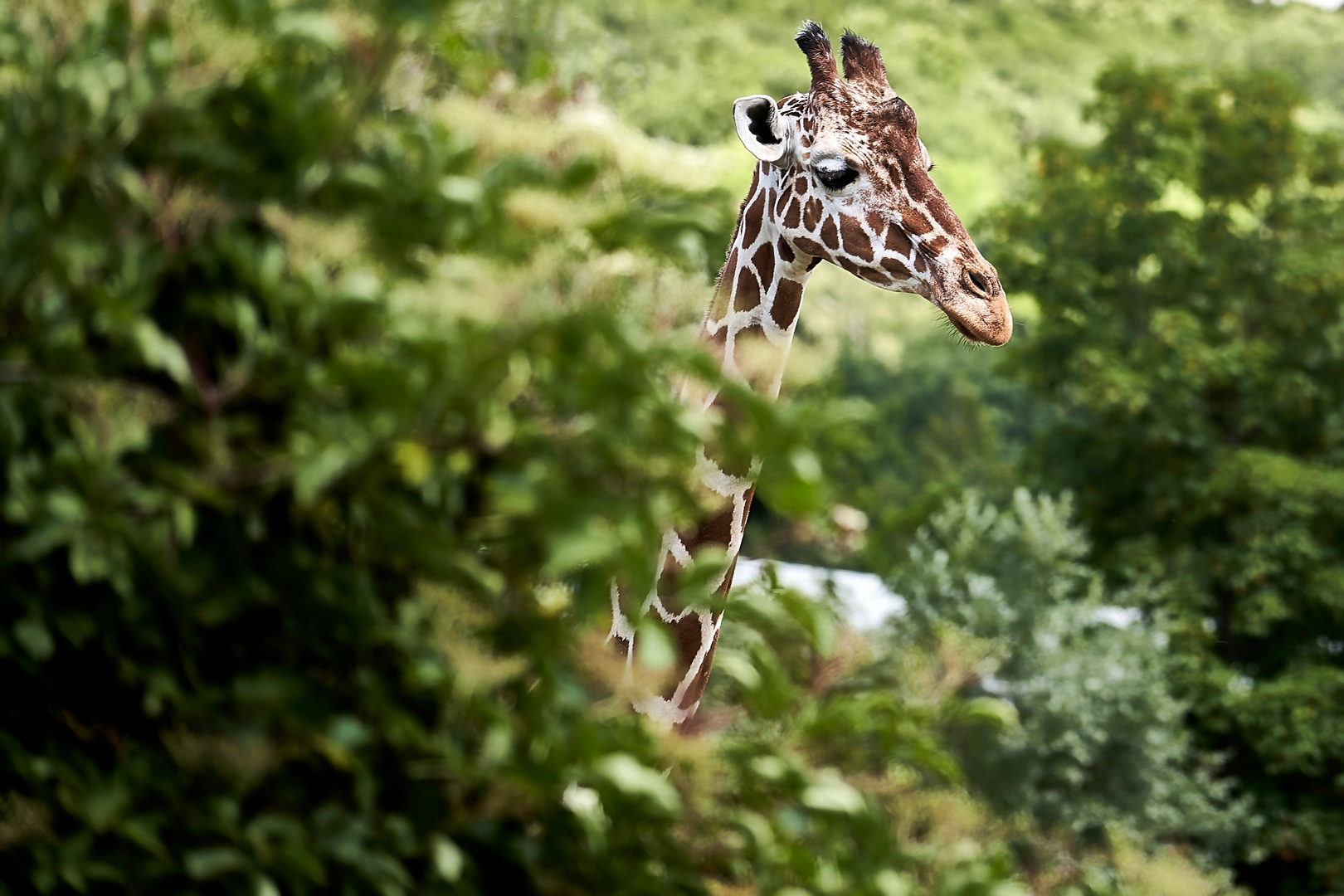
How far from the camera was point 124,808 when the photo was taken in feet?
3.91

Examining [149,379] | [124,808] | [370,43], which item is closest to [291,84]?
[370,43]

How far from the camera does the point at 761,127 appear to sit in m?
2.84

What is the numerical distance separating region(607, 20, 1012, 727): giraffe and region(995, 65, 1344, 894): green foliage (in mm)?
6417

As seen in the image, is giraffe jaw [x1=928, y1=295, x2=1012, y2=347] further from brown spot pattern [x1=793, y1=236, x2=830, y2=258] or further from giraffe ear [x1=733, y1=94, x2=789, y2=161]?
giraffe ear [x1=733, y1=94, x2=789, y2=161]

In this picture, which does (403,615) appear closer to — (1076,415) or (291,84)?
(291,84)

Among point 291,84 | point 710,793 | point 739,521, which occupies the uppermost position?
point 291,84

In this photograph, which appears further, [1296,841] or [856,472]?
[856,472]

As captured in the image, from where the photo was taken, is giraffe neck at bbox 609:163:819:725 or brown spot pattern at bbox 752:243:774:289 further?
brown spot pattern at bbox 752:243:774:289

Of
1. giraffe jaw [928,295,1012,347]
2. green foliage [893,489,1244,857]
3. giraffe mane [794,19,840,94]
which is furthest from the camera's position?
green foliage [893,489,1244,857]

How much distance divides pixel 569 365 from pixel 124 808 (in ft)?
1.86

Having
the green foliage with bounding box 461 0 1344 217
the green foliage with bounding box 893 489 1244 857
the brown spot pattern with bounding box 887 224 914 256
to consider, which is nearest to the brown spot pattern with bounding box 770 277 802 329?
the brown spot pattern with bounding box 887 224 914 256

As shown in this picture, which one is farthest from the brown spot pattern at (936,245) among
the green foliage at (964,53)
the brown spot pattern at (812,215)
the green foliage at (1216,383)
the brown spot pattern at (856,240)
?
the green foliage at (964,53)

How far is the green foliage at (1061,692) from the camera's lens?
750 centimetres

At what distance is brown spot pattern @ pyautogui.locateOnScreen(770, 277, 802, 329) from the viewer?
274 cm
